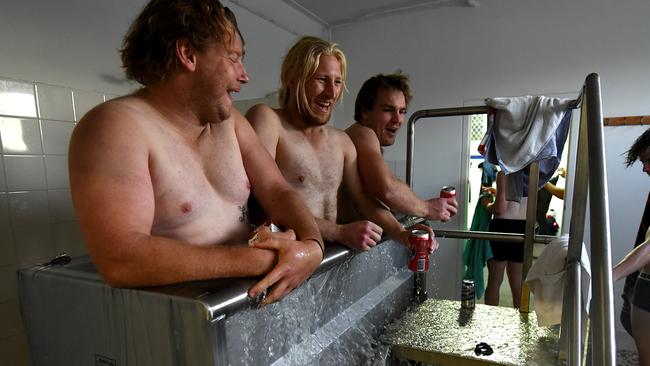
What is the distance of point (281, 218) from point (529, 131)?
1.31 metres

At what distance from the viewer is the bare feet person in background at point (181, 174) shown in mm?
709

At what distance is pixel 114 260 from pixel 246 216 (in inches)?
17.7

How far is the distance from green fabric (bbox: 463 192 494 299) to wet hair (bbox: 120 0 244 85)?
289 cm

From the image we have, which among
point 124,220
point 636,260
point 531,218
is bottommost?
point 636,260

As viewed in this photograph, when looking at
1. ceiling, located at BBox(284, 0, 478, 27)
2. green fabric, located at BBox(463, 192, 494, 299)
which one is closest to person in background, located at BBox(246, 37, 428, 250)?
green fabric, located at BBox(463, 192, 494, 299)

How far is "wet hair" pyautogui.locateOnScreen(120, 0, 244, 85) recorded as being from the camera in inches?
34.9

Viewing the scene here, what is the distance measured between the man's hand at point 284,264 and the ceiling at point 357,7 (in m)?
3.11

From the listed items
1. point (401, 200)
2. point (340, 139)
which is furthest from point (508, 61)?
point (340, 139)

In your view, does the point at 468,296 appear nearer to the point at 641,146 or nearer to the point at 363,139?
the point at 363,139

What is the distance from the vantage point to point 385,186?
1.63 m

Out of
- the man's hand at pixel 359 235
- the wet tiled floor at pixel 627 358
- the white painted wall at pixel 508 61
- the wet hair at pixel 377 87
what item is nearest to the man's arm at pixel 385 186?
the wet hair at pixel 377 87

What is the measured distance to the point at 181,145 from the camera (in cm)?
93

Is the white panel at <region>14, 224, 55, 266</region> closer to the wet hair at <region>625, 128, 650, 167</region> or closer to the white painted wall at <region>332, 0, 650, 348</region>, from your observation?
the white painted wall at <region>332, 0, 650, 348</region>

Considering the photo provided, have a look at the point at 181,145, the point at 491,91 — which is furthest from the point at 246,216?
the point at 491,91
